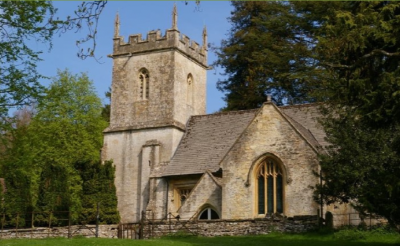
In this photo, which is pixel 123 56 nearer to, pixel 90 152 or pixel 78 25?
pixel 90 152

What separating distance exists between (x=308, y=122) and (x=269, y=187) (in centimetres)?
535

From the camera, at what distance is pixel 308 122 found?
35.6 m

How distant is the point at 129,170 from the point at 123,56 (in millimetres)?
7344

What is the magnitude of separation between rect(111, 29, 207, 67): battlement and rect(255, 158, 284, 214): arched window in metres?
11.5

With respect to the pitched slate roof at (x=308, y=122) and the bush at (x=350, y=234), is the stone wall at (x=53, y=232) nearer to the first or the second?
the pitched slate roof at (x=308, y=122)

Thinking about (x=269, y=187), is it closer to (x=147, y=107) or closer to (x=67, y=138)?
(x=147, y=107)

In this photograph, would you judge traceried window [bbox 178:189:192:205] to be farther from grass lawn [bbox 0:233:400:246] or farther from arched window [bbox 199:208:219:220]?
grass lawn [bbox 0:233:400:246]

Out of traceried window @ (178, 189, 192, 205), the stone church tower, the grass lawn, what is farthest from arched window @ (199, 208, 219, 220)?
the grass lawn

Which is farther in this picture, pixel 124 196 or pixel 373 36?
pixel 124 196

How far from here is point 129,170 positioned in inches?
1547

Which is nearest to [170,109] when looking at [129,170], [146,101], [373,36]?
[146,101]

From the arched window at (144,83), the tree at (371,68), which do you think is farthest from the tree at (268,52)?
the tree at (371,68)

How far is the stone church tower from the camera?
3859 centimetres

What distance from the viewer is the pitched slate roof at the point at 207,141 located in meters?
36.6
